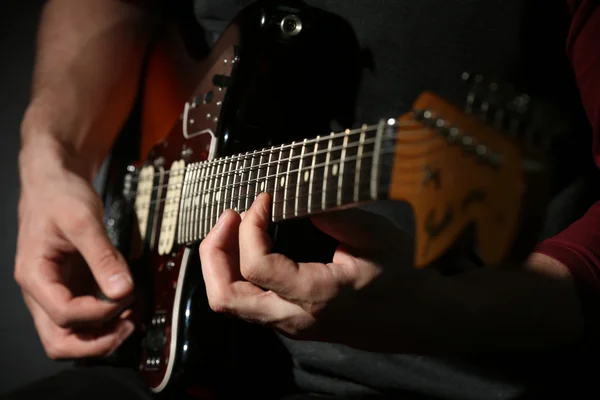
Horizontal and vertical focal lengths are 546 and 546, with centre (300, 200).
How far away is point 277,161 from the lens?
49 cm

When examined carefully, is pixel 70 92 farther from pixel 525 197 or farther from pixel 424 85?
pixel 525 197

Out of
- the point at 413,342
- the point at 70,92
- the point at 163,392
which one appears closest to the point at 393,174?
the point at 413,342

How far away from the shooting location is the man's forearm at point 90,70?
2.87 ft

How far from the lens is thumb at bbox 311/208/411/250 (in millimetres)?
447

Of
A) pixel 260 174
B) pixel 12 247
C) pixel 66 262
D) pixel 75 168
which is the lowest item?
pixel 12 247

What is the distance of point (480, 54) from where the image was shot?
57cm

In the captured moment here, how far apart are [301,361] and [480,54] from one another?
16.2 inches

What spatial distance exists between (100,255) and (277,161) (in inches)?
13.1

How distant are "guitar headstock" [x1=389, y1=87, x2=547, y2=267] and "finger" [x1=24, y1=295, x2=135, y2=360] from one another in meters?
0.52

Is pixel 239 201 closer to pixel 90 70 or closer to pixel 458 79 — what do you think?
pixel 458 79

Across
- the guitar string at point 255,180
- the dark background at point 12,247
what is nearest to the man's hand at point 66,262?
the guitar string at point 255,180

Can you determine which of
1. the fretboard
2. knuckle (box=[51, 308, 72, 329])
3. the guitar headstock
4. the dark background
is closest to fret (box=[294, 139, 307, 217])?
the fretboard

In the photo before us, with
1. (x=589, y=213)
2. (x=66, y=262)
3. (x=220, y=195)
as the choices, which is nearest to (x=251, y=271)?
(x=220, y=195)

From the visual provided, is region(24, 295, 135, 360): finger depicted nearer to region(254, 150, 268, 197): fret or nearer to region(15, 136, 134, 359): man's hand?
region(15, 136, 134, 359): man's hand
